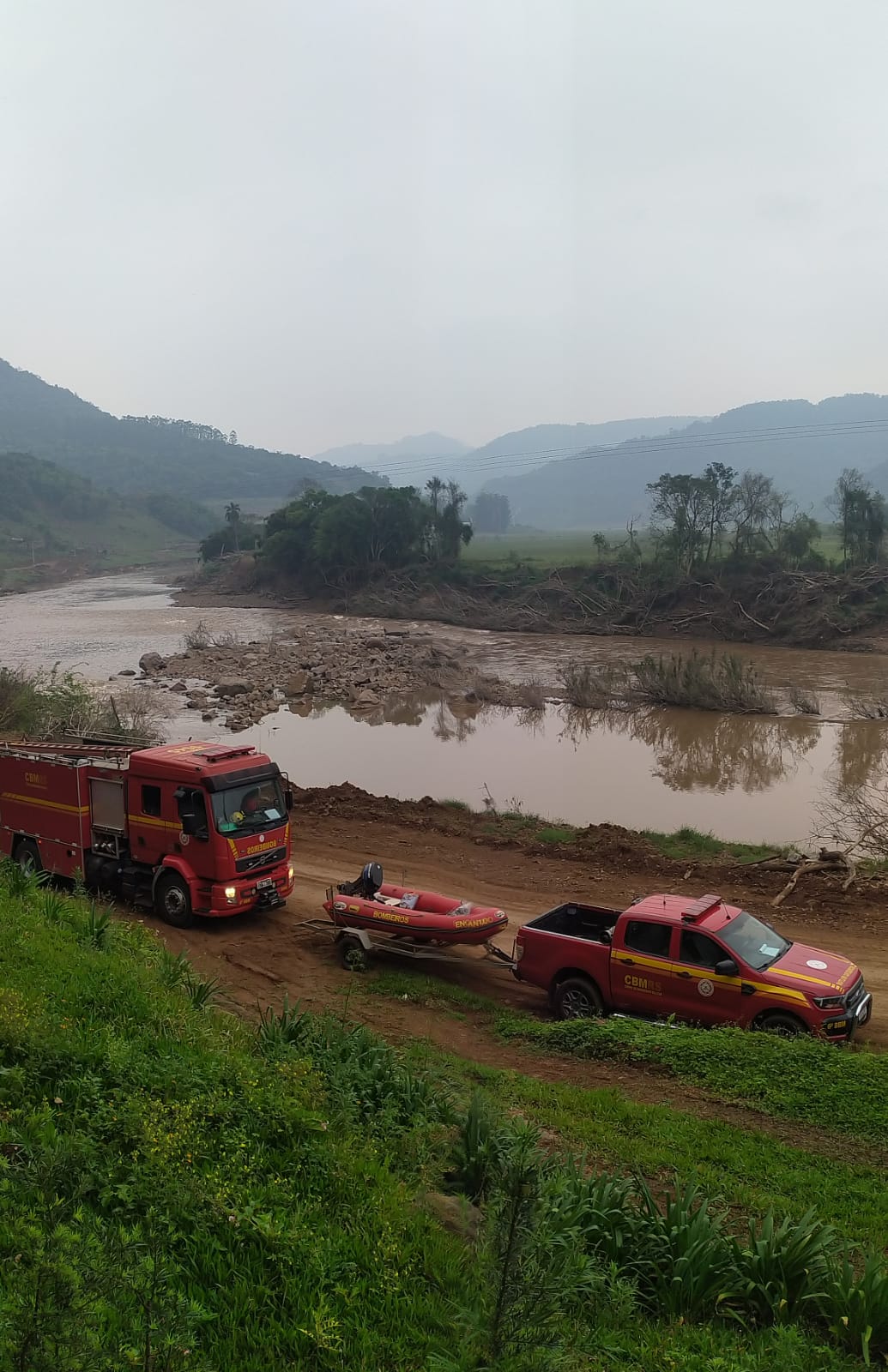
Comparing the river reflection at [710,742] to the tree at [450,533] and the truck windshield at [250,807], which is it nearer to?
the truck windshield at [250,807]

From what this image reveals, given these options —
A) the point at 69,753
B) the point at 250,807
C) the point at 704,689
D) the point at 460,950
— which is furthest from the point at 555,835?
the point at 704,689

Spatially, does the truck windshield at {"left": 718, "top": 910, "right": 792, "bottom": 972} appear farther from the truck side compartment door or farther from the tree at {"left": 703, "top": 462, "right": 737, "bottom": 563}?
the tree at {"left": 703, "top": 462, "right": 737, "bottom": 563}

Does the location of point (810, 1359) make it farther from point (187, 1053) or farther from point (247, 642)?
point (247, 642)

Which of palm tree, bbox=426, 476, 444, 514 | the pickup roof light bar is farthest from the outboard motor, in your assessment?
palm tree, bbox=426, 476, 444, 514

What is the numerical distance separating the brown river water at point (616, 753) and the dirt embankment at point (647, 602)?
4.31 meters

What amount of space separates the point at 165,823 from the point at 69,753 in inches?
119

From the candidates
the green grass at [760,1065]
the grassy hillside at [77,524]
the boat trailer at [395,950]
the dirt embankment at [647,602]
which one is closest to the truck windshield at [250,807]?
the boat trailer at [395,950]

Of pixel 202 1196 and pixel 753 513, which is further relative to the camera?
pixel 753 513

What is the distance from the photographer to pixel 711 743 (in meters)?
31.0

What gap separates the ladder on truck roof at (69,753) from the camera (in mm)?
14797

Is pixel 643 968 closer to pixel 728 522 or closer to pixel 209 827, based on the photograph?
pixel 209 827

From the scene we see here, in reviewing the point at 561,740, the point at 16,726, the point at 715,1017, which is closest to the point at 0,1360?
the point at 715,1017

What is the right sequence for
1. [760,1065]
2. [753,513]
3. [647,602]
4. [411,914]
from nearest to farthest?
[760,1065] → [411,914] → [647,602] → [753,513]

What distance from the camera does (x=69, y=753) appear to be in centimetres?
1543
